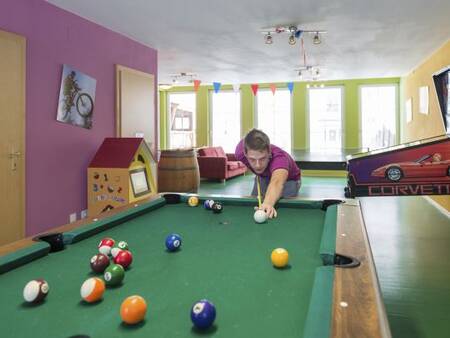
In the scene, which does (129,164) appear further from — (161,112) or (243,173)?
(161,112)

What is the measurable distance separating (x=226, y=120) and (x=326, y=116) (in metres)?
2.80

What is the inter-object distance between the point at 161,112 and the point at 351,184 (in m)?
9.27

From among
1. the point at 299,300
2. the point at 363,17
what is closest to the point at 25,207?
the point at 299,300

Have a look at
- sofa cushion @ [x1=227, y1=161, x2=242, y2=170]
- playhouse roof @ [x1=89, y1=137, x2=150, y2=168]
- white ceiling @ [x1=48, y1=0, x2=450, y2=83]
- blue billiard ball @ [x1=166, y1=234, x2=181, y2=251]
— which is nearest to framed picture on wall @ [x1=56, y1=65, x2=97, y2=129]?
playhouse roof @ [x1=89, y1=137, x2=150, y2=168]

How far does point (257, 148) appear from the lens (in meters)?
2.68

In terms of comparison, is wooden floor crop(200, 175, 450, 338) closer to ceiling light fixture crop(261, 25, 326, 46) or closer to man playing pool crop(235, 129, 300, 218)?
man playing pool crop(235, 129, 300, 218)

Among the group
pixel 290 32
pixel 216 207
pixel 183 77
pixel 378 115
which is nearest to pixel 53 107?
pixel 216 207

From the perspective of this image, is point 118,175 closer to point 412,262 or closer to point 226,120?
point 412,262

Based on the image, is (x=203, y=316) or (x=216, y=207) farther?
(x=216, y=207)

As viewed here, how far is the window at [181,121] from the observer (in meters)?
11.8

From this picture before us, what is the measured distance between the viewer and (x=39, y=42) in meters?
3.73

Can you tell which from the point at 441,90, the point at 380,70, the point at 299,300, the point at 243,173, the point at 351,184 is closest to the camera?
the point at 299,300

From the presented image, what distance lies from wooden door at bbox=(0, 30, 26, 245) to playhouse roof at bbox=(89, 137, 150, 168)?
2.87ft

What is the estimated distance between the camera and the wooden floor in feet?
7.66
